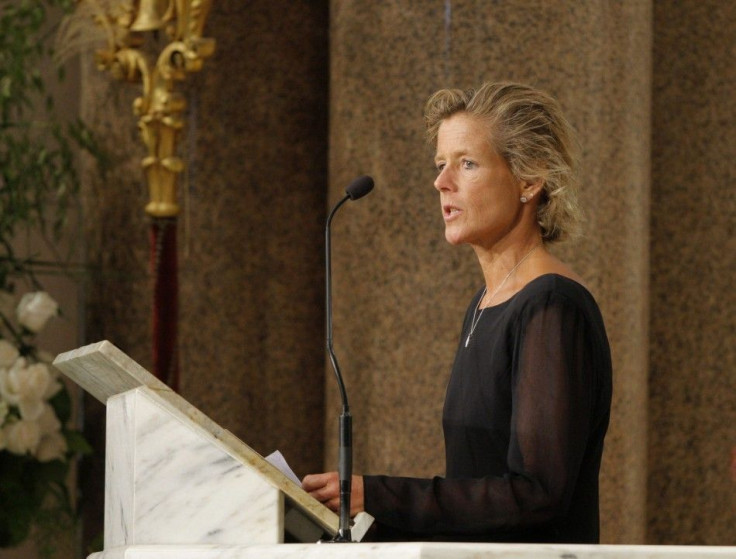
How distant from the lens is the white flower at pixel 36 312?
440 centimetres

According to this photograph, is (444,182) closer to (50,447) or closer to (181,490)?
(181,490)

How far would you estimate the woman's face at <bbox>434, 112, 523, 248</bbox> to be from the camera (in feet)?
8.91

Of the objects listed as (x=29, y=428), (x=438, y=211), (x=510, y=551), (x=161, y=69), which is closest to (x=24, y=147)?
(x=161, y=69)

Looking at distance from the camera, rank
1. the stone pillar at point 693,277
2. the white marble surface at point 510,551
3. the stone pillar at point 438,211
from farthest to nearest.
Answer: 1. the stone pillar at point 693,277
2. the stone pillar at point 438,211
3. the white marble surface at point 510,551

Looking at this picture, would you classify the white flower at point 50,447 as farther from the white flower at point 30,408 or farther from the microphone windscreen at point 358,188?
the microphone windscreen at point 358,188

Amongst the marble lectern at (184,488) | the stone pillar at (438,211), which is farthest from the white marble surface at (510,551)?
the stone pillar at (438,211)

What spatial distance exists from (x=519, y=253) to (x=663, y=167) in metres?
2.32

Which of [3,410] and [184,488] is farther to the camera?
[3,410]

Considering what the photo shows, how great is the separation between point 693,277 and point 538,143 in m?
2.27

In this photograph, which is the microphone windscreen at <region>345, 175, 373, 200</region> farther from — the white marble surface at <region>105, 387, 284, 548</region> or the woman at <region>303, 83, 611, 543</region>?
the white marble surface at <region>105, 387, 284, 548</region>

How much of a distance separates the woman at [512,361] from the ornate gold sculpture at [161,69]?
6.13 feet

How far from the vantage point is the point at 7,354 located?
4.18 meters

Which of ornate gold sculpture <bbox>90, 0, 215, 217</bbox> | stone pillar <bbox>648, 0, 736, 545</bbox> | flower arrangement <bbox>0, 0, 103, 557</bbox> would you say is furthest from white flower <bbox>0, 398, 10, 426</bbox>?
stone pillar <bbox>648, 0, 736, 545</bbox>

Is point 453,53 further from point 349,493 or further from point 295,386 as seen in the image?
point 349,493
